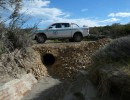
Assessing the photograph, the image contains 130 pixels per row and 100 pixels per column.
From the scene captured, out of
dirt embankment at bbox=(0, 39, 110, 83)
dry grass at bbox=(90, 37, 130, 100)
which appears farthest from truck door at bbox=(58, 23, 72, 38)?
dry grass at bbox=(90, 37, 130, 100)

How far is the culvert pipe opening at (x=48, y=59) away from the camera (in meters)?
18.4

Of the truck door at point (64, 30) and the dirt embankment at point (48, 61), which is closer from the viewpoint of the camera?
the dirt embankment at point (48, 61)

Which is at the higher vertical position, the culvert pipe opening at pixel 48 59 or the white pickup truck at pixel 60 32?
the white pickup truck at pixel 60 32

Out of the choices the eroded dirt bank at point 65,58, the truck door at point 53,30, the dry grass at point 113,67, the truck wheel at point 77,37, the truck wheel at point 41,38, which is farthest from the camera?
the truck wheel at point 77,37

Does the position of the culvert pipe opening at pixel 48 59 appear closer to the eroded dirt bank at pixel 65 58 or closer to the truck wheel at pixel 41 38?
the eroded dirt bank at pixel 65 58

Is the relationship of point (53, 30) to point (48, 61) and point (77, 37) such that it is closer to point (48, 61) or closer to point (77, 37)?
point (77, 37)

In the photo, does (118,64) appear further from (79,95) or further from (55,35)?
(55,35)

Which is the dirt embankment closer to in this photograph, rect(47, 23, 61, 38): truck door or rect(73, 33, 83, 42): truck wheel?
rect(47, 23, 61, 38): truck door

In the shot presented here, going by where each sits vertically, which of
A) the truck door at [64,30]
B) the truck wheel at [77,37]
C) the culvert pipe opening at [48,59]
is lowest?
the culvert pipe opening at [48,59]

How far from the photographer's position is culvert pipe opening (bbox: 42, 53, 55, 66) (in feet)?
60.3

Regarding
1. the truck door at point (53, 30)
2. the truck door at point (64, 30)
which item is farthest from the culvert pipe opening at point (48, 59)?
the truck door at point (64, 30)

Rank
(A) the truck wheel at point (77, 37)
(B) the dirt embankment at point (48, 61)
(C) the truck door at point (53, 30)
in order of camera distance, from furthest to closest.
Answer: (A) the truck wheel at point (77, 37) → (C) the truck door at point (53, 30) → (B) the dirt embankment at point (48, 61)

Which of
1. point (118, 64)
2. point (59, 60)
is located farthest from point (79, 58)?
point (118, 64)

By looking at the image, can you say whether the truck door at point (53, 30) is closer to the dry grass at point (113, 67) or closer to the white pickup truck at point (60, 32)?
the white pickup truck at point (60, 32)
